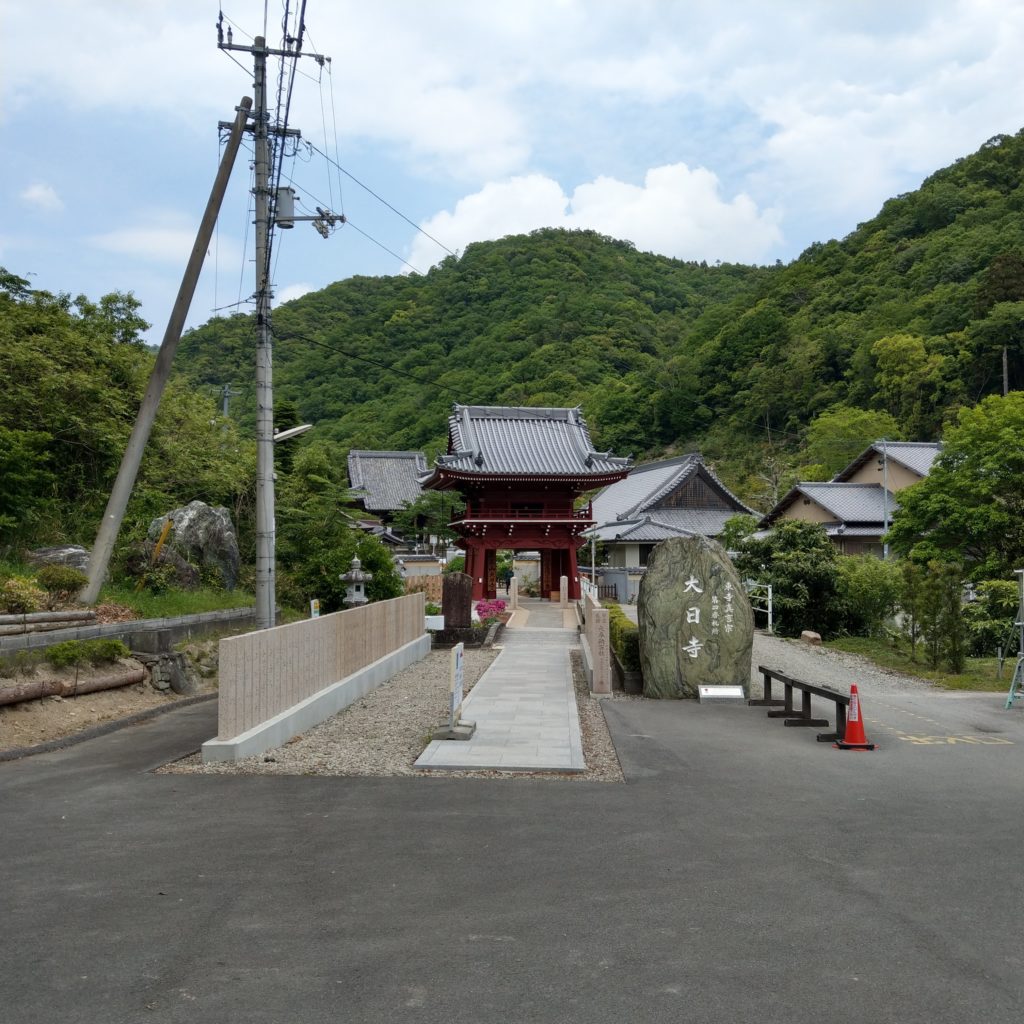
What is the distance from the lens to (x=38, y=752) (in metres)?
8.48

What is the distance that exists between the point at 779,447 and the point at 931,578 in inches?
1860

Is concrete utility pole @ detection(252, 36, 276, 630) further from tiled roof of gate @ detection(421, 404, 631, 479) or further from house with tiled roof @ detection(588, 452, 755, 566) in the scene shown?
house with tiled roof @ detection(588, 452, 755, 566)

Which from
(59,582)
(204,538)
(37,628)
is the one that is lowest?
(37,628)

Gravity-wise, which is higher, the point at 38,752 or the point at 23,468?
the point at 23,468

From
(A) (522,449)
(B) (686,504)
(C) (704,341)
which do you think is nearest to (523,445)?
(A) (522,449)

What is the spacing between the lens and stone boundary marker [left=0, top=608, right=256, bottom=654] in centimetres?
1021

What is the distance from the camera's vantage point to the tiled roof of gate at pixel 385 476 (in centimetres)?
5778

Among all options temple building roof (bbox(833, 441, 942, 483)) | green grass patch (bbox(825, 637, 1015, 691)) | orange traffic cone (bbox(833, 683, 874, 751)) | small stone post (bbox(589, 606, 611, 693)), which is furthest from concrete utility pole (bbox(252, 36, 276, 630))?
temple building roof (bbox(833, 441, 942, 483))

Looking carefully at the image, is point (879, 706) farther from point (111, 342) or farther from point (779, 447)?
point (779, 447)

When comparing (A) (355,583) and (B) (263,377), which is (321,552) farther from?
(B) (263,377)

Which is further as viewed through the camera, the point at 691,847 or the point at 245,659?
the point at 245,659

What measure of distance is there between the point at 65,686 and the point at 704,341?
6640cm

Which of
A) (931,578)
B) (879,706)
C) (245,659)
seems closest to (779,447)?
(931,578)

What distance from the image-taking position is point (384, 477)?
58.8 meters
